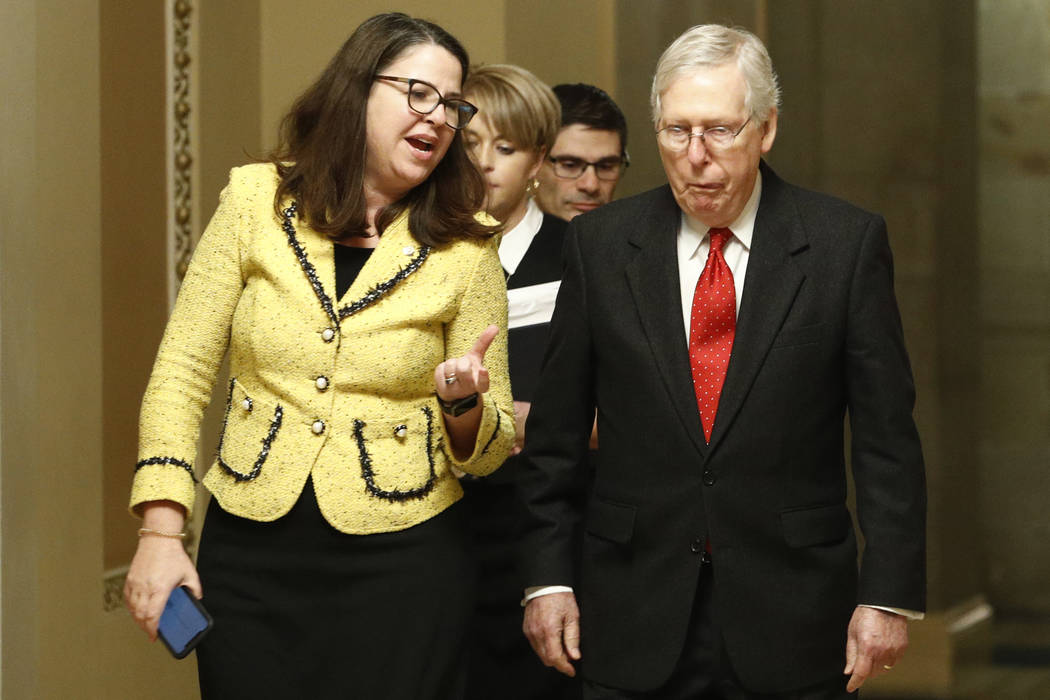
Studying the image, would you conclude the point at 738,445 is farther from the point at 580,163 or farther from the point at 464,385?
the point at 580,163

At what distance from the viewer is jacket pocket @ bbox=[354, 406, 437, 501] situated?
252 cm

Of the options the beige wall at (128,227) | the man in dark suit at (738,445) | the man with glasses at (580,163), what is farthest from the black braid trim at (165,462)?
the beige wall at (128,227)

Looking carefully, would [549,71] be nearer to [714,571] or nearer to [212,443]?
[212,443]

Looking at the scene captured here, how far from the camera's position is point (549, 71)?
5.22 m

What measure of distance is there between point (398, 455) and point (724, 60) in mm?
934

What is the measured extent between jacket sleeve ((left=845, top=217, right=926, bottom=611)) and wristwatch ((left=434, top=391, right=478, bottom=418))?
68cm

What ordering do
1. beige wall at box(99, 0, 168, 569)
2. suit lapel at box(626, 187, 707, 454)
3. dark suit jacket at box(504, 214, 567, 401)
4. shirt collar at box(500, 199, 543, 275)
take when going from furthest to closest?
beige wall at box(99, 0, 168, 569) → shirt collar at box(500, 199, 543, 275) → dark suit jacket at box(504, 214, 567, 401) → suit lapel at box(626, 187, 707, 454)

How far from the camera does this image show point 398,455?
2535mm

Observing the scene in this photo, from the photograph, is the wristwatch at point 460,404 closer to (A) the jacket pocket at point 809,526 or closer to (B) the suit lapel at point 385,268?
(B) the suit lapel at point 385,268

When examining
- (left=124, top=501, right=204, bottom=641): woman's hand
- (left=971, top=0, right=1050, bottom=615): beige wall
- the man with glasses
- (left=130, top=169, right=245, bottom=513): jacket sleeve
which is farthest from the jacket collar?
(left=971, top=0, right=1050, bottom=615): beige wall

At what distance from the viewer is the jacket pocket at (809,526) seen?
2561 millimetres

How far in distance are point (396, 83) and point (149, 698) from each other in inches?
103

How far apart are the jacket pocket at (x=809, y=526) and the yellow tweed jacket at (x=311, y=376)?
529 mm

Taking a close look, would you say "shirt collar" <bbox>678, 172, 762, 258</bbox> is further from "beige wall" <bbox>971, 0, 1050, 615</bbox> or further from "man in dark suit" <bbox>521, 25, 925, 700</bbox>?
"beige wall" <bbox>971, 0, 1050, 615</bbox>
